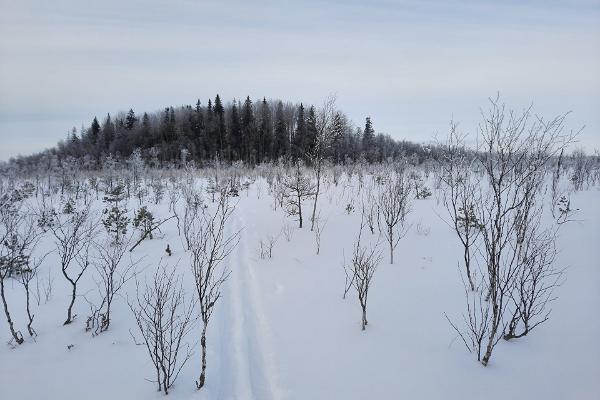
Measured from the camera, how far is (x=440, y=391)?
361cm

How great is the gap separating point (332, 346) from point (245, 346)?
1.26m

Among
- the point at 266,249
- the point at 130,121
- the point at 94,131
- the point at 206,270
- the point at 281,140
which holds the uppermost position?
the point at 130,121

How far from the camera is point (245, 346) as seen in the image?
471cm

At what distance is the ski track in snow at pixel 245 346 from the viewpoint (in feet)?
12.7

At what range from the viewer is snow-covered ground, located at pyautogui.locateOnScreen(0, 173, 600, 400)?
12.4ft

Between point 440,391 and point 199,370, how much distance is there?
9.64 feet

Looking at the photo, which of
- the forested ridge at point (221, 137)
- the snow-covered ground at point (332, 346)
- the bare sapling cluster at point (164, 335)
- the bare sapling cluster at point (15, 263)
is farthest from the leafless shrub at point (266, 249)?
the forested ridge at point (221, 137)

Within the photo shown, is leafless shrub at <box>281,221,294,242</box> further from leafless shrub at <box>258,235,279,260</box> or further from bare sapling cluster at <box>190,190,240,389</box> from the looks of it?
bare sapling cluster at <box>190,190,240,389</box>

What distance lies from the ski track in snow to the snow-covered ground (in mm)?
16

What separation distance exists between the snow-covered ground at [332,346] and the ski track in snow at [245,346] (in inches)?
0.6

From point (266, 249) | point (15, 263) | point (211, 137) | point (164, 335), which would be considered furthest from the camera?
point (211, 137)

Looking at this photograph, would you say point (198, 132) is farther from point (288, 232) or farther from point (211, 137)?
point (288, 232)

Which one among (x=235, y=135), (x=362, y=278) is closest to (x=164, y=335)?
(x=362, y=278)

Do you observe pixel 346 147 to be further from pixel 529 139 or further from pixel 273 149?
pixel 529 139
